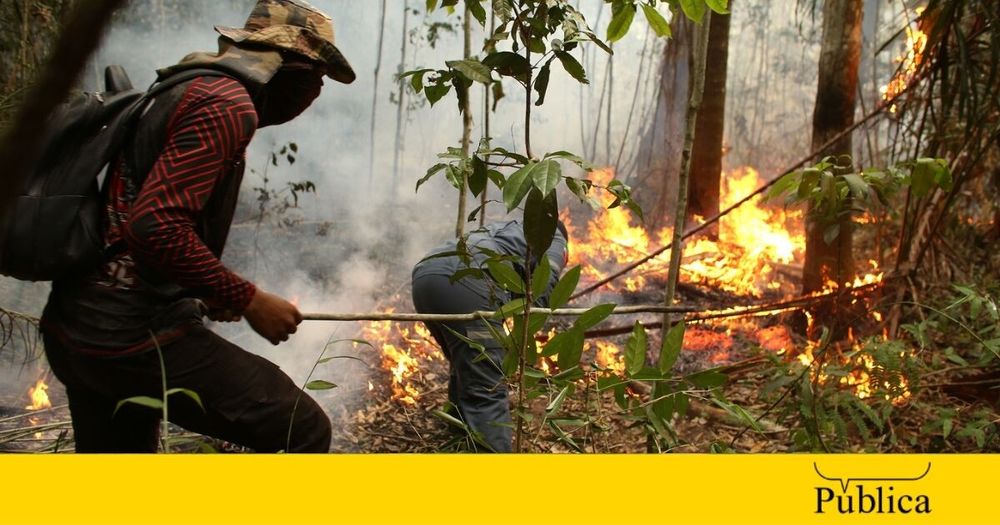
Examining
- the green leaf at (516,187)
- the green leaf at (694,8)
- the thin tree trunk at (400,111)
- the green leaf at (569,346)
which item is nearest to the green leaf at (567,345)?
the green leaf at (569,346)

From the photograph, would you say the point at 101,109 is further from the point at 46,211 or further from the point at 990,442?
the point at 990,442

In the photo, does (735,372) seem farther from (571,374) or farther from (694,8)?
(694,8)

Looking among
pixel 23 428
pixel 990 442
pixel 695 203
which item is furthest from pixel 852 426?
pixel 23 428

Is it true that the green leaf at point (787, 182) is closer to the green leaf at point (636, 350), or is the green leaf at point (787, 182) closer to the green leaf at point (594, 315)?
the green leaf at point (636, 350)

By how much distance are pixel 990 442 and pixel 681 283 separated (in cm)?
169

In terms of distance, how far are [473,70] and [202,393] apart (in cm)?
95

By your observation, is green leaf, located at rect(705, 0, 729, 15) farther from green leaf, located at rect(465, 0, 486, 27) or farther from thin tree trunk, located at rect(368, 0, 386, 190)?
thin tree trunk, located at rect(368, 0, 386, 190)

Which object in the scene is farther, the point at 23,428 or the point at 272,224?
the point at 272,224

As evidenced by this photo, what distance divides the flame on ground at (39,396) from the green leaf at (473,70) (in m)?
2.21

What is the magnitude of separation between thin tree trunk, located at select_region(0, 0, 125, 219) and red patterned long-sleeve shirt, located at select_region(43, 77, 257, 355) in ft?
3.69

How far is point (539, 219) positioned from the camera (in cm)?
171

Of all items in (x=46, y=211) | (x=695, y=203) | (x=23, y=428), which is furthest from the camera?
(x=695, y=203)

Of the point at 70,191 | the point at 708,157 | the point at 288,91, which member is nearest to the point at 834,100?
the point at 708,157

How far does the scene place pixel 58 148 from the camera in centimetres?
167
